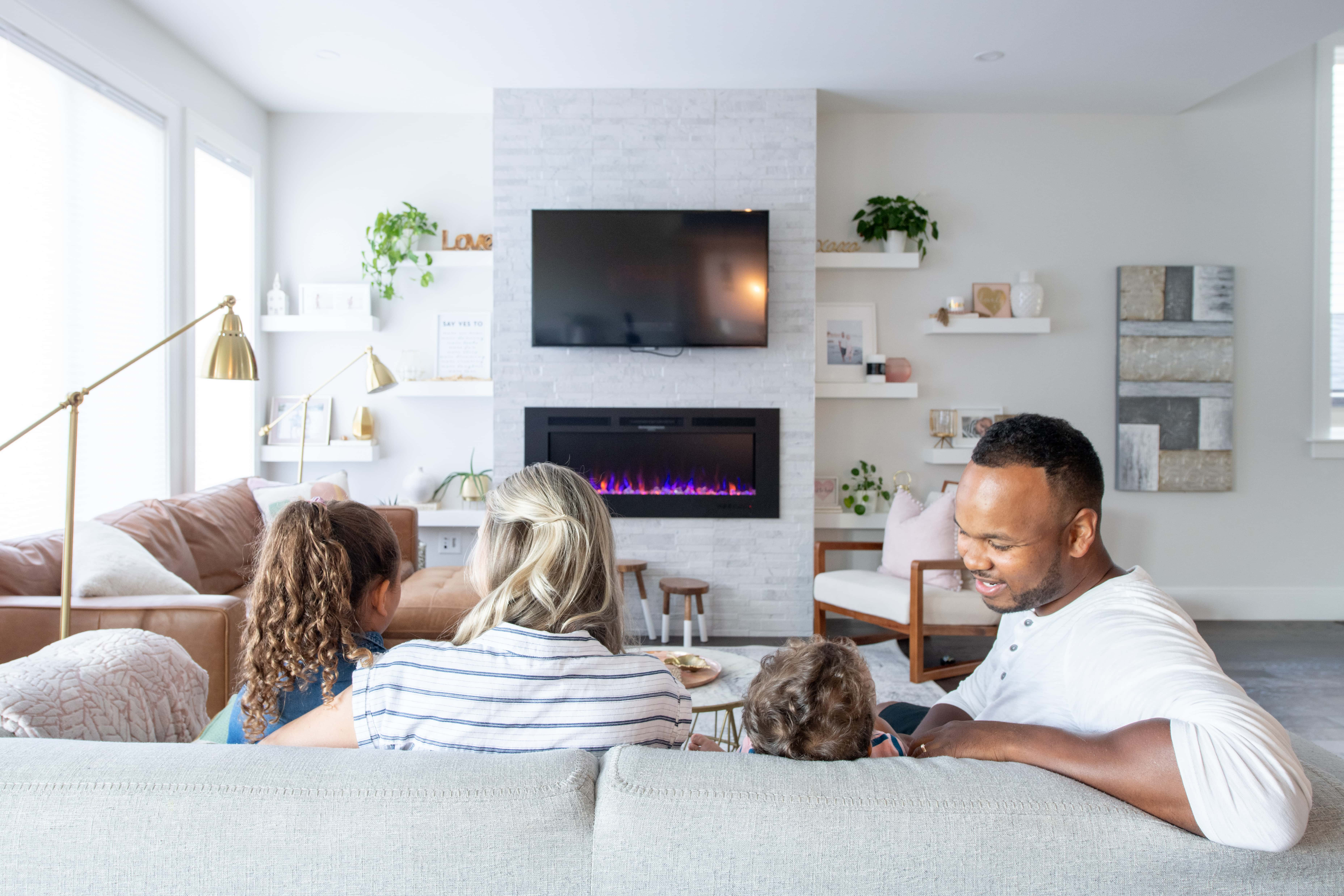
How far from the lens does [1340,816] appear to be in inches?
32.4

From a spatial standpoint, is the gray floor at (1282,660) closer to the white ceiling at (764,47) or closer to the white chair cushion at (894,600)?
the white chair cushion at (894,600)

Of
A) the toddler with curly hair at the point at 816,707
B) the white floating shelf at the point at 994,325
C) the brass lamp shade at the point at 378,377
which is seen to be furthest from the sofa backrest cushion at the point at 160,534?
the white floating shelf at the point at 994,325

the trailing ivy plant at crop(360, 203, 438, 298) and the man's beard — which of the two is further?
the trailing ivy plant at crop(360, 203, 438, 298)

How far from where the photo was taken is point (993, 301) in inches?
173

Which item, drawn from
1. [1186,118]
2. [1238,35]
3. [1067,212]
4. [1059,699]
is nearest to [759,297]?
[1067,212]

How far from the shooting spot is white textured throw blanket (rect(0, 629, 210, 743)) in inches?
41.5

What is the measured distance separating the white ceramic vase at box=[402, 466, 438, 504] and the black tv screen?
103cm

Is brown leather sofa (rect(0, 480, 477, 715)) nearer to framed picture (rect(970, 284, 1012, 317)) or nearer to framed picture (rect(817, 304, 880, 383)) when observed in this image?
framed picture (rect(817, 304, 880, 383))

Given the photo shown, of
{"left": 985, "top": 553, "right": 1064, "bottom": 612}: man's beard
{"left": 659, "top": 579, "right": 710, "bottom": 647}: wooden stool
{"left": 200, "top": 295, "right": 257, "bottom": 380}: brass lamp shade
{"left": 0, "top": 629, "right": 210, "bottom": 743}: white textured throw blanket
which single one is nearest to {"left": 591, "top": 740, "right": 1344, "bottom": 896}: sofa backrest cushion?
{"left": 985, "top": 553, "right": 1064, "bottom": 612}: man's beard

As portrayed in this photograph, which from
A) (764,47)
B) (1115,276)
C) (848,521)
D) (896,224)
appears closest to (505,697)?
(764,47)

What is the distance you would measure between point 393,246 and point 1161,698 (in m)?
4.21

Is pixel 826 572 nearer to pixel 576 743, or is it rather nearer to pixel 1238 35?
pixel 1238 35

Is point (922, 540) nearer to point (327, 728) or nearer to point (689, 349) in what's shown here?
point (689, 349)

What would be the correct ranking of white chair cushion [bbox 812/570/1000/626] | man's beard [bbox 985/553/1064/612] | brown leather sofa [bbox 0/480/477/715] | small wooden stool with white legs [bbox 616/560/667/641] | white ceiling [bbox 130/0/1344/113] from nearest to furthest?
man's beard [bbox 985/553/1064/612], brown leather sofa [bbox 0/480/477/715], white ceiling [bbox 130/0/1344/113], white chair cushion [bbox 812/570/1000/626], small wooden stool with white legs [bbox 616/560/667/641]
